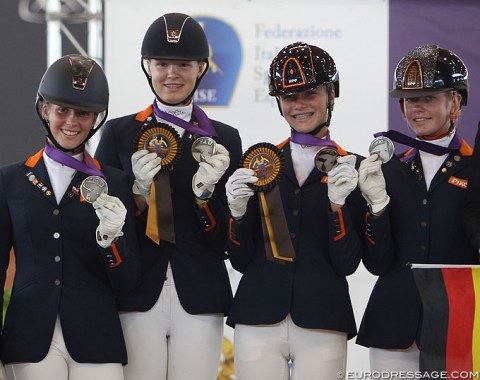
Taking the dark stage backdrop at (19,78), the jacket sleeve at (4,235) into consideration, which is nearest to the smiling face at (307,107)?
the jacket sleeve at (4,235)

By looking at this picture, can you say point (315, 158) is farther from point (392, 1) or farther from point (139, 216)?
point (392, 1)

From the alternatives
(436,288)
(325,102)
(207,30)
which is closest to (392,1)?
(207,30)

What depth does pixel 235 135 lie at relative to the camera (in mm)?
4180

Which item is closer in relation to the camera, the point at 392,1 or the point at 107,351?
the point at 107,351

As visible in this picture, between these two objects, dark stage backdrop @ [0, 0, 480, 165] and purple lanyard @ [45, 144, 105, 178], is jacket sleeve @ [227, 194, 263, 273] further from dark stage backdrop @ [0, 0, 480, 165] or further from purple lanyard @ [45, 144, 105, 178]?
dark stage backdrop @ [0, 0, 480, 165]

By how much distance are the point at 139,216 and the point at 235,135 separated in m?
0.59

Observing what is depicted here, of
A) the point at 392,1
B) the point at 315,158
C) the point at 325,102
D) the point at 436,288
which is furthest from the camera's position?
the point at 392,1

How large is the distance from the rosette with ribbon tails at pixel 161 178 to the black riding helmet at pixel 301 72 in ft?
1.59

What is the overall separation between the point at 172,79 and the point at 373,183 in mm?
1013

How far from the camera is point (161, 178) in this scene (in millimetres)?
3859

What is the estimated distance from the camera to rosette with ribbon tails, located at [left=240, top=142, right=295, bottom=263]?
3.67 metres

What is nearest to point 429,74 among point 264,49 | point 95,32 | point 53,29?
point 264,49

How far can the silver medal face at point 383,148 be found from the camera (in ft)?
12.0

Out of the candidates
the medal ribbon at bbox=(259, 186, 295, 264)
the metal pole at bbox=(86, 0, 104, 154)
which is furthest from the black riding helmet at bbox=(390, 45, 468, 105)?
the metal pole at bbox=(86, 0, 104, 154)
